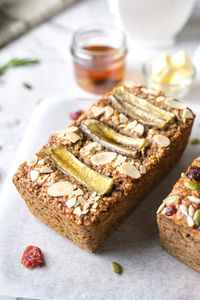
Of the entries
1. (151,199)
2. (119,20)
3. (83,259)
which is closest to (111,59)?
(119,20)

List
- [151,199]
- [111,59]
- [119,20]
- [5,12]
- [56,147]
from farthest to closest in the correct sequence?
[5,12]
[119,20]
[111,59]
[151,199]
[56,147]

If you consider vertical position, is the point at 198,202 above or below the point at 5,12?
above

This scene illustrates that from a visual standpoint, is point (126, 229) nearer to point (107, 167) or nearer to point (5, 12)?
point (107, 167)

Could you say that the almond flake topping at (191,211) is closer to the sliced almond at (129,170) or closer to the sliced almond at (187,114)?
the sliced almond at (129,170)

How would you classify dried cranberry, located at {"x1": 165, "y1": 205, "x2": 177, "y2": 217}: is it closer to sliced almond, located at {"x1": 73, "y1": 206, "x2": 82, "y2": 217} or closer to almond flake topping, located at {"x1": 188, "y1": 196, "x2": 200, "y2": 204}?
almond flake topping, located at {"x1": 188, "y1": 196, "x2": 200, "y2": 204}

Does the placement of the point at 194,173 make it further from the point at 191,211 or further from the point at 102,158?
the point at 102,158

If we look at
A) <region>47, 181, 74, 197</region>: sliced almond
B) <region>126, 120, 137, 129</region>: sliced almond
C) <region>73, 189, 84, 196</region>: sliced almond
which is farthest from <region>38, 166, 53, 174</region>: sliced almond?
<region>126, 120, 137, 129</region>: sliced almond
